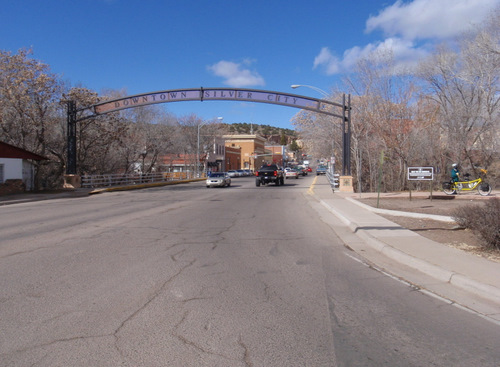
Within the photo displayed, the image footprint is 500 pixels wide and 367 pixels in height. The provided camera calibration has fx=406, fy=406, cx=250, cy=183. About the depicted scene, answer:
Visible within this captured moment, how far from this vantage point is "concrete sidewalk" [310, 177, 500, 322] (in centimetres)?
561

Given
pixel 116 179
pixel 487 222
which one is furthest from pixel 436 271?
pixel 116 179

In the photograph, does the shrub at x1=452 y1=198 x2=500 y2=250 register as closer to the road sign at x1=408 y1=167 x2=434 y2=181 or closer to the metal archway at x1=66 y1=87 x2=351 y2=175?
the road sign at x1=408 y1=167 x2=434 y2=181

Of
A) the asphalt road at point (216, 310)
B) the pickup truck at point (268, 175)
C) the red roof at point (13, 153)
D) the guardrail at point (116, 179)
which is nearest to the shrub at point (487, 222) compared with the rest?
the asphalt road at point (216, 310)

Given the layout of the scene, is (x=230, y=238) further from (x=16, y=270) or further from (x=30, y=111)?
(x=30, y=111)

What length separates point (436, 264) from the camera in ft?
23.0

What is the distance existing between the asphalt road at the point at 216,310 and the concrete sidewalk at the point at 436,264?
393 mm

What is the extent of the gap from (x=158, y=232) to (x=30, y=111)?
19.9 metres

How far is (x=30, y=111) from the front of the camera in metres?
25.9

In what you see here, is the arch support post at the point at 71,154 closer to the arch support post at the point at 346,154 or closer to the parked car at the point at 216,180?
the parked car at the point at 216,180

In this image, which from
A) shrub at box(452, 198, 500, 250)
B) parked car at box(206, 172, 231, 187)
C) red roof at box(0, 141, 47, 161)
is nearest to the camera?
shrub at box(452, 198, 500, 250)

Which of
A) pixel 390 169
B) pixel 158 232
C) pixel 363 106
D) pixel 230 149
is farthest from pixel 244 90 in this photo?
pixel 230 149

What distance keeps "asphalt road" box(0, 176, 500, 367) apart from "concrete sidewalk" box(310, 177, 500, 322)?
39 centimetres

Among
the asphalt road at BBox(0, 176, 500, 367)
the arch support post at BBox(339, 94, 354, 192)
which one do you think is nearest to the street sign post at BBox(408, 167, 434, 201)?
the arch support post at BBox(339, 94, 354, 192)

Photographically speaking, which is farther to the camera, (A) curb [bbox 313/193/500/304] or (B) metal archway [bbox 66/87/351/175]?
(B) metal archway [bbox 66/87/351/175]
